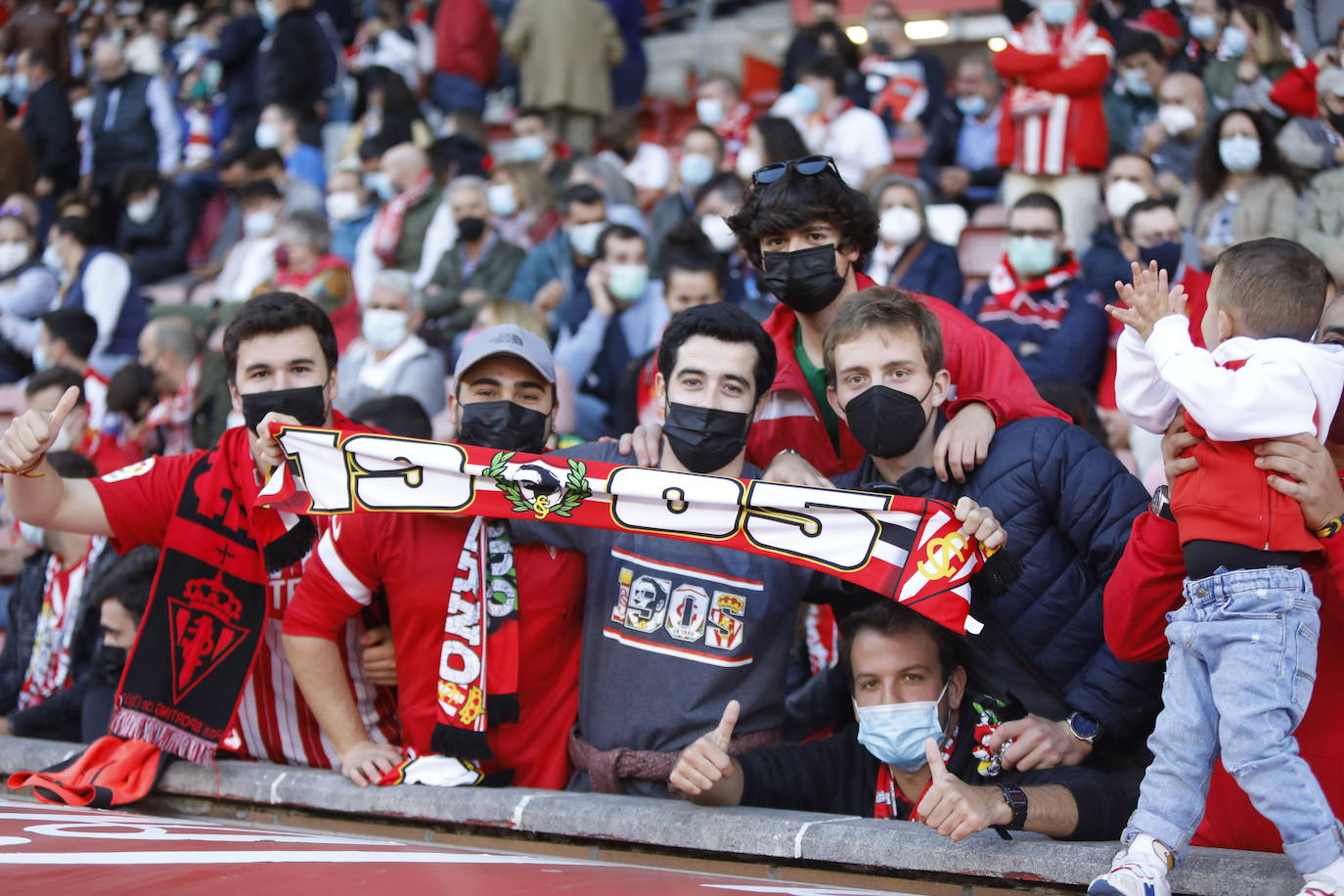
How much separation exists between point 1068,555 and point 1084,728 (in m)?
0.41

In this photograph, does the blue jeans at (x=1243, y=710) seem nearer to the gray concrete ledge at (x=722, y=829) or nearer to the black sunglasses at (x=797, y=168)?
the gray concrete ledge at (x=722, y=829)

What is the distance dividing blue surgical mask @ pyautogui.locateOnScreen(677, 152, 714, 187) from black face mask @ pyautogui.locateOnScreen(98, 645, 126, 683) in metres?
5.34

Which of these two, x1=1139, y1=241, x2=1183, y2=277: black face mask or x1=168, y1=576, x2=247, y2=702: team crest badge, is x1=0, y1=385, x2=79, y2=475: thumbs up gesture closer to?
x1=168, y1=576, x2=247, y2=702: team crest badge

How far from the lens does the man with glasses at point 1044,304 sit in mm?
6590

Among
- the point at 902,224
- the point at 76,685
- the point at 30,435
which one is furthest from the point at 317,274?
the point at 30,435

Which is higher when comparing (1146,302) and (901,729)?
(1146,302)

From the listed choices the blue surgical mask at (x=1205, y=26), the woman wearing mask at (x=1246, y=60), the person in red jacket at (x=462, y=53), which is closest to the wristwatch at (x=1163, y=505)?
the woman wearing mask at (x=1246, y=60)

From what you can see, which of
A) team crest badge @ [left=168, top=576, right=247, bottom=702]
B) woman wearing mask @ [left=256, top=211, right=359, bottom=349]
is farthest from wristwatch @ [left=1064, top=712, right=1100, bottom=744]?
woman wearing mask @ [left=256, top=211, right=359, bottom=349]

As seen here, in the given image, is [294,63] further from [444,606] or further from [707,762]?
[707,762]

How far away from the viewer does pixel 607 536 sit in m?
3.90

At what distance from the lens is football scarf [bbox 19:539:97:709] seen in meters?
5.49

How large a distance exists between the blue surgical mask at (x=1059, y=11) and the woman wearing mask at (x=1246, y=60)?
88 cm

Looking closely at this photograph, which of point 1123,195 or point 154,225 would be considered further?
point 154,225

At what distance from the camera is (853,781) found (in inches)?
148
